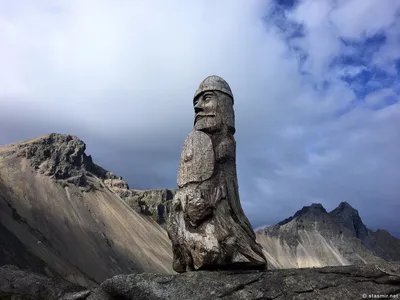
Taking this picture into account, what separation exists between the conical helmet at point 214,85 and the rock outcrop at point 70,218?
171 ft

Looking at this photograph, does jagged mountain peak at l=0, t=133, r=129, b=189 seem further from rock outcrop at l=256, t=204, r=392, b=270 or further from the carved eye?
the carved eye

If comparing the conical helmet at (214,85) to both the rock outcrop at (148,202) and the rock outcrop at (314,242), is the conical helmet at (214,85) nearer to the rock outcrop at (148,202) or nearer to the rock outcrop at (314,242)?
the rock outcrop at (148,202)

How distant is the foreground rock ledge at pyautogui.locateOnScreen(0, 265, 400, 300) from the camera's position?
7.85 meters

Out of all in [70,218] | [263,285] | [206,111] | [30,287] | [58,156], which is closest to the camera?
[263,285]

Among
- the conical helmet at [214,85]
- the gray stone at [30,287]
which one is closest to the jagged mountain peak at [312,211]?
the gray stone at [30,287]

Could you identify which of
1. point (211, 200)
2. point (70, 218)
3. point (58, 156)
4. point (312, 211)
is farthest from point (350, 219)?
point (211, 200)

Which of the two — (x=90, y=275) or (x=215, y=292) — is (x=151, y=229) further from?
(x=215, y=292)

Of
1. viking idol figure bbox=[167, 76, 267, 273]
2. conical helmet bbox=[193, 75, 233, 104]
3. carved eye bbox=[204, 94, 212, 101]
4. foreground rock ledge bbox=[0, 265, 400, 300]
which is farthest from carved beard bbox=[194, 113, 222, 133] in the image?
foreground rock ledge bbox=[0, 265, 400, 300]

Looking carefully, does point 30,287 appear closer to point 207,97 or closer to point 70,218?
point 207,97

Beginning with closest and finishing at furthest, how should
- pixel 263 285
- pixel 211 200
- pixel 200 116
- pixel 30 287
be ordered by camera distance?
pixel 263 285
pixel 211 200
pixel 200 116
pixel 30 287

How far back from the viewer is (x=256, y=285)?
8.20 metres

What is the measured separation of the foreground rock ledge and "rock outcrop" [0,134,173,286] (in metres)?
53.0

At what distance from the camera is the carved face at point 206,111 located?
11.4 metres

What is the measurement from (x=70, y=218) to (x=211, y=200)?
7899 centimetres
